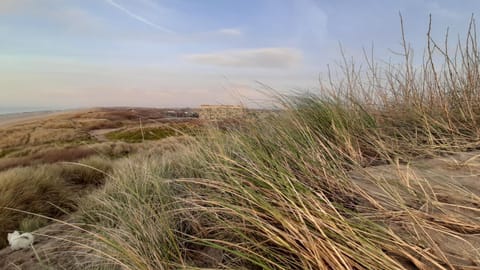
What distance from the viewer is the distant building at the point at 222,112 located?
12.7ft

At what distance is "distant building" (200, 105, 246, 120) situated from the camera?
12.7ft

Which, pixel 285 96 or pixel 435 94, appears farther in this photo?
pixel 285 96

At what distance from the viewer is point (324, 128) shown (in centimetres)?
290

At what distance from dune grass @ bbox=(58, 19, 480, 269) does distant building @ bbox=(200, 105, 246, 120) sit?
68cm

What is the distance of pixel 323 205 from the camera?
1356 mm

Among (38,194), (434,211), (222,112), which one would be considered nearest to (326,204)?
(434,211)

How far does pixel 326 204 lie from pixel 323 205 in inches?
0.9

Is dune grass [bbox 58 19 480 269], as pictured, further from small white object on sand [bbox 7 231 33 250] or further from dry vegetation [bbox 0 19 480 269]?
small white object on sand [bbox 7 231 33 250]

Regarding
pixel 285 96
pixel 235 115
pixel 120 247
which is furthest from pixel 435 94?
pixel 120 247

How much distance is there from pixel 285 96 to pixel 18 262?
3.35 meters

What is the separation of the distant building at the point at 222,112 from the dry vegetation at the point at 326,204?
28.2 inches

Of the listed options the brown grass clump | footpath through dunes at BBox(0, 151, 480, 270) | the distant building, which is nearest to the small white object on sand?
the brown grass clump

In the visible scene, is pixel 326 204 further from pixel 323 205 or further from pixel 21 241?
pixel 21 241

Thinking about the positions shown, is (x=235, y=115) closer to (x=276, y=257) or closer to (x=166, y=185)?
(x=166, y=185)
